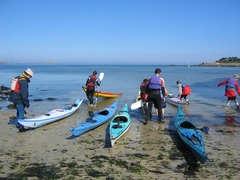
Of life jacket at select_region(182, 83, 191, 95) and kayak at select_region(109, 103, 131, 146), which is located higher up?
life jacket at select_region(182, 83, 191, 95)

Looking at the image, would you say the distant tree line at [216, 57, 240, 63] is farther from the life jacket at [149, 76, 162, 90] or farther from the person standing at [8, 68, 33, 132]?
the person standing at [8, 68, 33, 132]

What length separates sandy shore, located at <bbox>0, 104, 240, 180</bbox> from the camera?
4.56 meters

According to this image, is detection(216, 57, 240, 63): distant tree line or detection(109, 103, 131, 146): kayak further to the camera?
detection(216, 57, 240, 63): distant tree line

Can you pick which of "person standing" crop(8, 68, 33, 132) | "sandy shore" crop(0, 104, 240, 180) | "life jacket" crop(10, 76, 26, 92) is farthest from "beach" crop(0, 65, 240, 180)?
"life jacket" crop(10, 76, 26, 92)

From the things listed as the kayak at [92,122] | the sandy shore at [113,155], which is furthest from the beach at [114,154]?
the kayak at [92,122]

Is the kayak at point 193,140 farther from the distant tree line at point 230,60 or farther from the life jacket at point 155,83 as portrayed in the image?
the distant tree line at point 230,60

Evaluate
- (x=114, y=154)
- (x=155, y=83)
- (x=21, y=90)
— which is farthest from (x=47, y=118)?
(x=155, y=83)

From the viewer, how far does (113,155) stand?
5.48 meters

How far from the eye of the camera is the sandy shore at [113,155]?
4562 millimetres

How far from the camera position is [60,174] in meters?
4.50

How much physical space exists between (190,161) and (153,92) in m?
3.09

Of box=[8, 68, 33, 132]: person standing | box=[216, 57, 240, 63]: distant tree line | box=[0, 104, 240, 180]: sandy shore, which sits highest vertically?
box=[216, 57, 240, 63]: distant tree line

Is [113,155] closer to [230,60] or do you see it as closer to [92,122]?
[92,122]

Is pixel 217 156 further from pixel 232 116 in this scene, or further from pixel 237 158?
pixel 232 116
